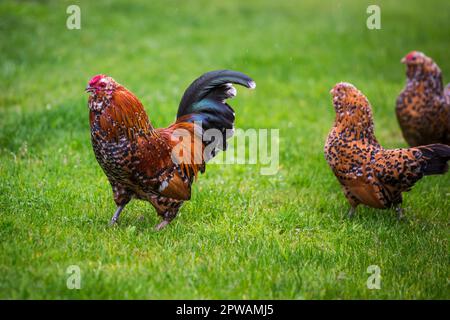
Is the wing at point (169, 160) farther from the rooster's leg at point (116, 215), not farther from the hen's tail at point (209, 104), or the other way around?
the rooster's leg at point (116, 215)

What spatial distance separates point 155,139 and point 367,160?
228cm

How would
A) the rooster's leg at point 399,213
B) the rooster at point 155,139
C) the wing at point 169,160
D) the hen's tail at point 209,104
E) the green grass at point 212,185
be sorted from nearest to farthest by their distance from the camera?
the green grass at point 212,185 < the rooster at point 155,139 < the wing at point 169,160 < the hen's tail at point 209,104 < the rooster's leg at point 399,213

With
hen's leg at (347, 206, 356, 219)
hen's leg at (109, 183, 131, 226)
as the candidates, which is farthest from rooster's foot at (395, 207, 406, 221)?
hen's leg at (109, 183, 131, 226)

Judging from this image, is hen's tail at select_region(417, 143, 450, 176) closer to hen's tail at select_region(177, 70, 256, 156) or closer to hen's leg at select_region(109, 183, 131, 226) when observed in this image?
hen's tail at select_region(177, 70, 256, 156)

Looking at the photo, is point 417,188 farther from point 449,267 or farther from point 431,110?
point 449,267

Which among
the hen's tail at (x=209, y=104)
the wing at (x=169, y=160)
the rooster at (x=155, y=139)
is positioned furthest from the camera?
the hen's tail at (x=209, y=104)

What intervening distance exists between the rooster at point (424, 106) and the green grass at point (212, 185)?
2.16 ft

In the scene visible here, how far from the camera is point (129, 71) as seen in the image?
40.1 ft

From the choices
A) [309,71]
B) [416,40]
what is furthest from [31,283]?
[416,40]

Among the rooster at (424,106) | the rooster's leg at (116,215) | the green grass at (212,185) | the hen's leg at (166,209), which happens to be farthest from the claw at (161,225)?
the rooster at (424,106)

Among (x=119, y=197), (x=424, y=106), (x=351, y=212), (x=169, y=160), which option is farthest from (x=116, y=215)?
(x=424, y=106)

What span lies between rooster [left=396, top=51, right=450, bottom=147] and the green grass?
66cm

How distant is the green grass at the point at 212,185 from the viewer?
→ 5.02m
